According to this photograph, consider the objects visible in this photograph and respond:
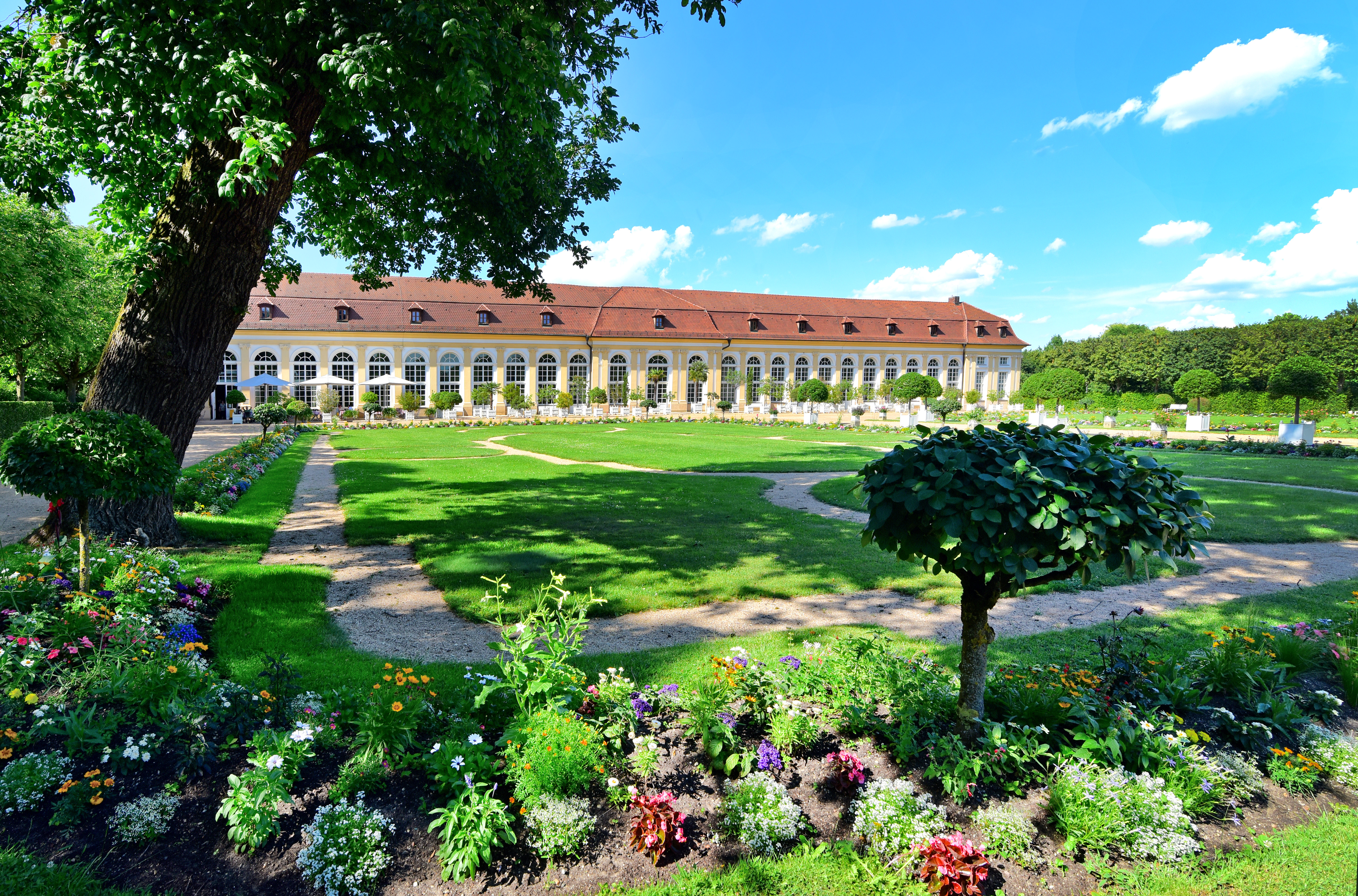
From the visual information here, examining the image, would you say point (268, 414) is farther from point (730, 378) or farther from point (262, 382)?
point (730, 378)

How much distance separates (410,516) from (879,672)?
7.82 m

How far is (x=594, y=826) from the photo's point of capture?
8.64ft

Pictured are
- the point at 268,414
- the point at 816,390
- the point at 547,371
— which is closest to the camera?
the point at 268,414

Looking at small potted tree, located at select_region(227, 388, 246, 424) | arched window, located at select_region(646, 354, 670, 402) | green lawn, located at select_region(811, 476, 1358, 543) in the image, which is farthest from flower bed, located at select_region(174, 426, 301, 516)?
arched window, located at select_region(646, 354, 670, 402)

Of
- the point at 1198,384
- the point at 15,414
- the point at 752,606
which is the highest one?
the point at 1198,384

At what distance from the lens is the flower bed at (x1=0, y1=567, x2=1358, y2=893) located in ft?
8.10

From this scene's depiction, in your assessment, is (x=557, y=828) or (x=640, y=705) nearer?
(x=557, y=828)

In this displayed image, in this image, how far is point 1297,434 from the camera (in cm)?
2061

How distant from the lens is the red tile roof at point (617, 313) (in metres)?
42.0

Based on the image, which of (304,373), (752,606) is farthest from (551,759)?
(304,373)

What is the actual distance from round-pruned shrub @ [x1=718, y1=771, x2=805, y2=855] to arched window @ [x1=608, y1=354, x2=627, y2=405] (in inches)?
1776

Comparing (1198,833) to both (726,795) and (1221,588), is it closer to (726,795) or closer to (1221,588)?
(726,795)

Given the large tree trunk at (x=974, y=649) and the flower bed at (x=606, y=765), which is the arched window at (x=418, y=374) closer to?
the flower bed at (x=606, y=765)

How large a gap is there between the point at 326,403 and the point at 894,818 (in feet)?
139
